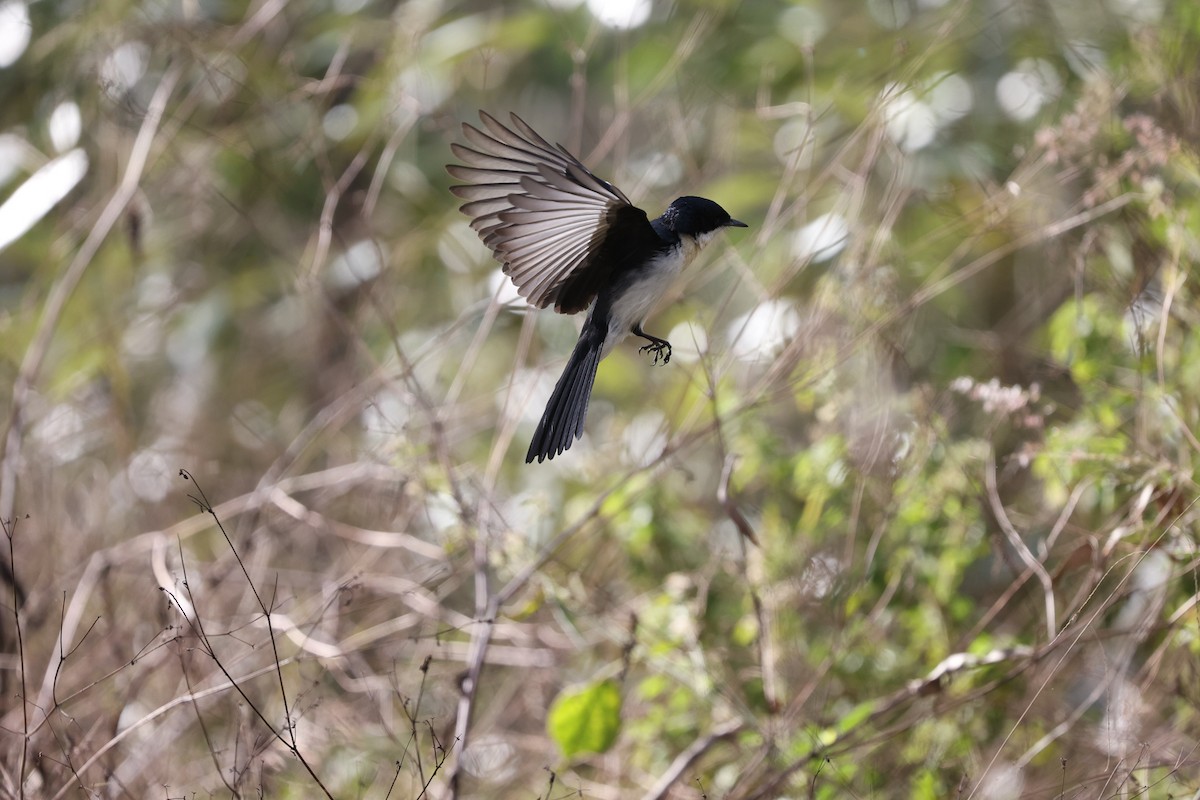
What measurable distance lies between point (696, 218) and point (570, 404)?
469 millimetres

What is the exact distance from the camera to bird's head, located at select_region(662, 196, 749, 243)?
246cm

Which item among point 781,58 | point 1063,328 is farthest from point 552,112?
point 1063,328

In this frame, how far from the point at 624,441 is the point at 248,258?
10.8 ft

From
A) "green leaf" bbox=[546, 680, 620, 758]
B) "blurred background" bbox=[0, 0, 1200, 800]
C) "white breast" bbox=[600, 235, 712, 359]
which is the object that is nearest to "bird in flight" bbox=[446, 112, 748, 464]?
"white breast" bbox=[600, 235, 712, 359]

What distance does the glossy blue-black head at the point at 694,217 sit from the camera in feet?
8.08

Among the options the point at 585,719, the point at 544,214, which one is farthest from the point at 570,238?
the point at 585,719

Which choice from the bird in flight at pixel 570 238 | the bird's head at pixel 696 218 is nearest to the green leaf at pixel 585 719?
the bird in flight at pixel 570 238

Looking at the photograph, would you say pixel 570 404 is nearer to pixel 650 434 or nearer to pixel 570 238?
pixel 570 238

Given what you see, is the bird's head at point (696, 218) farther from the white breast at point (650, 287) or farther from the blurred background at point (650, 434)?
the blurred background at point (650, 434)

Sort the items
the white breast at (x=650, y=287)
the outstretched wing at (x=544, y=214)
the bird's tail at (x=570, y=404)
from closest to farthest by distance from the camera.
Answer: the outstretched wing at (x=544, y=214)
the bird's tail at (x=570, y=404)
the white breast at (x=650, y=287)

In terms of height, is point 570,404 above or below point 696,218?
below

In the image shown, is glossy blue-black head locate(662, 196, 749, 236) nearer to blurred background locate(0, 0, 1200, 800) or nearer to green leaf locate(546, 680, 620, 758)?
blurred background locate(0, 0, 1200, 800)

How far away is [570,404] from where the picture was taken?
2344mm

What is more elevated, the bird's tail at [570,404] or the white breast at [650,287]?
the white breast at [650,287]
